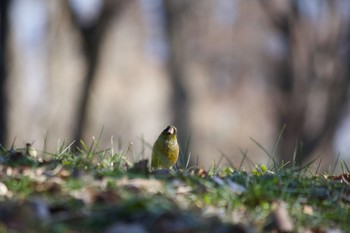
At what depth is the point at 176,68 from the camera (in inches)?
966

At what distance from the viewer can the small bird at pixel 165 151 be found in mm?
4836

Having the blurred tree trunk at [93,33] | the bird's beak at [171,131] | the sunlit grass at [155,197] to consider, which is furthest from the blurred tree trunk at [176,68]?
the sunlit grass at [155,197]

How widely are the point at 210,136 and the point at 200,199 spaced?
1504 inches

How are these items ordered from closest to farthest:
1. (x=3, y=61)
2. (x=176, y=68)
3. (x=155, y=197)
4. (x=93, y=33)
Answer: (x=155, y=197) → (x=3, y=61) → (x=93, y=33) → (x=176, y=68)

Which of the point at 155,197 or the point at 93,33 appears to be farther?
the point at 93,33

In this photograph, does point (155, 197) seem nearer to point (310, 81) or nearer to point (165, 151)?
point (165, 151)

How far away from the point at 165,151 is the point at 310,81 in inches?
712

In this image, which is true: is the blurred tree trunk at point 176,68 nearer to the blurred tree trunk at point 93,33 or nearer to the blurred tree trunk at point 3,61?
the blurred tree trunk at point 93,33

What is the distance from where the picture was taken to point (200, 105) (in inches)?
1576

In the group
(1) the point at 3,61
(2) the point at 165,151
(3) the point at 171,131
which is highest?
(3) the point at 171,131

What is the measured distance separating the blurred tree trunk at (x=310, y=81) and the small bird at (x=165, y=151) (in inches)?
674

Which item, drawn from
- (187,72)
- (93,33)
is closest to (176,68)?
(187,72)

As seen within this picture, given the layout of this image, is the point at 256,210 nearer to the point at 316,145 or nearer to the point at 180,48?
the point at 316,145

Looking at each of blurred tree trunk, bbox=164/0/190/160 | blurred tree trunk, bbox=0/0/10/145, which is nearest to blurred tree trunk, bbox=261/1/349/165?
blurred tree trunk, bbox=164/0/190/160
